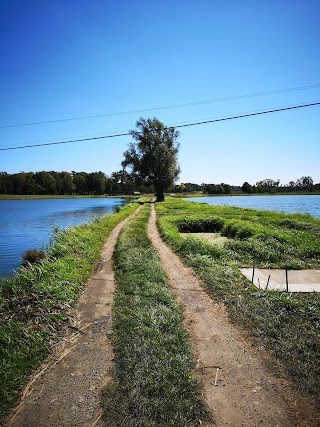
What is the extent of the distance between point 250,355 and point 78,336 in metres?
3.40

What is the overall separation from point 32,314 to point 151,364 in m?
3.21

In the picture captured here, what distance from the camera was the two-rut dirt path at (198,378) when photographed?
11.7 feet

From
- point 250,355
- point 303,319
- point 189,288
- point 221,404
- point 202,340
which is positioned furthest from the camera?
point 189,288

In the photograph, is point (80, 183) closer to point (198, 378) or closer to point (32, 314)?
point (32, 314)

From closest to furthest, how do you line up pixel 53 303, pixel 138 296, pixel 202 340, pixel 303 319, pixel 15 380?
pixel 15 380, pixel 202 340, pixel 303 319, pixel 53 303, pixel 138 296

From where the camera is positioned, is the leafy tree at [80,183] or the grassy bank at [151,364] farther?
the leafy tree at [80,183]

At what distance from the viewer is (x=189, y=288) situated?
27.0 feet

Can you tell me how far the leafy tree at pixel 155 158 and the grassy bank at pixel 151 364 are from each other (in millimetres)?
46287

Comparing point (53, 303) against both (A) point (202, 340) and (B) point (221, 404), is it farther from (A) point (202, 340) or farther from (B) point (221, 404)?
(B) point (221, 404)

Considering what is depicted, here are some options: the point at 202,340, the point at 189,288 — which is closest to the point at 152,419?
the point at 202,340

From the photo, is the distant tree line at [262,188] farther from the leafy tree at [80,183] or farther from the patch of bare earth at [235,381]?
the patch of bare earth at [235,381]

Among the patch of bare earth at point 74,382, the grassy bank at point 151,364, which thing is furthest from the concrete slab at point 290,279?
the patch of bare earth at point 74,382

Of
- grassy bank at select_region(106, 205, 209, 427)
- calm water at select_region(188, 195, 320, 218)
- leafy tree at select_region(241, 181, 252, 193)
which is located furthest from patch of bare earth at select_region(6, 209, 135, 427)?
leafy tree at select_region(241, 181, 252, 193)

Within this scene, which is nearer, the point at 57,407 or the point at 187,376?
the point at 57,407
